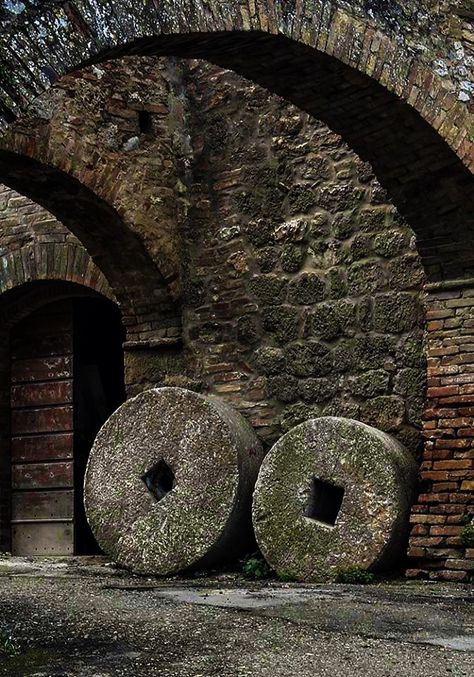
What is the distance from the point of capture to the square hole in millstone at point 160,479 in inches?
266

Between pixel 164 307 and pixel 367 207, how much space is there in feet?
5.21

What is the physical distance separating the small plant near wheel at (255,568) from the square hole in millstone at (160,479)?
1.99 feet

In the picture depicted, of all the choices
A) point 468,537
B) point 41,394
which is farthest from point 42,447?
point 468,537

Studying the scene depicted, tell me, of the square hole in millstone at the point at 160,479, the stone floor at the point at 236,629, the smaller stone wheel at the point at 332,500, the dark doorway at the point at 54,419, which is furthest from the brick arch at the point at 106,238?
the stone floor at the point at 236,629

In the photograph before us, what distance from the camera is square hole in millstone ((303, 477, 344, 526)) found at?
20.5 feet

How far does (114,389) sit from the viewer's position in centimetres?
959

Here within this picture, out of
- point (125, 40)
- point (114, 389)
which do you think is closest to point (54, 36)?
point (125, 40)

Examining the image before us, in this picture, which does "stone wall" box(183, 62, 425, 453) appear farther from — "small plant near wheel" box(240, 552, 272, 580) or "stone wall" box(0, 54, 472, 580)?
"small plant near wheel" box(240, 552, 272, 580)

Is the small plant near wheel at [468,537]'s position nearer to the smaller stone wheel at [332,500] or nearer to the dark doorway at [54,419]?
the smaller stone wheel at [332,500]

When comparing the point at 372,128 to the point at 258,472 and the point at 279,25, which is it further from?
the point at 258,472

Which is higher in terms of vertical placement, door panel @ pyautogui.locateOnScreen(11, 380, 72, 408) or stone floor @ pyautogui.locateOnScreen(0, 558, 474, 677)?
door panel @ pyautogui.locateOnScreen(11, 380, 72, 408)

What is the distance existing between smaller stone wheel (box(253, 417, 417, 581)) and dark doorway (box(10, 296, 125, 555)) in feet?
9.95

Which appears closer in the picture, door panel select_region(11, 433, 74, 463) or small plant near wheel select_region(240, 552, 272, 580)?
small plant near wheel select_region(240, 552, 272, 580)

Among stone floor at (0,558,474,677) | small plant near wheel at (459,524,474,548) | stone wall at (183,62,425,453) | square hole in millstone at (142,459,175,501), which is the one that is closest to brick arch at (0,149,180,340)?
stone wall at (183,62,425,453)
